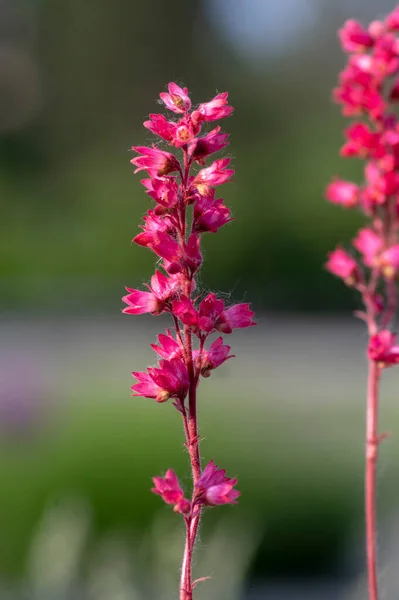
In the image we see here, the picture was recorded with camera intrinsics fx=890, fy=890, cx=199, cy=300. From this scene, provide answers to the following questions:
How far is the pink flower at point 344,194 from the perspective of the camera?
4.66ft

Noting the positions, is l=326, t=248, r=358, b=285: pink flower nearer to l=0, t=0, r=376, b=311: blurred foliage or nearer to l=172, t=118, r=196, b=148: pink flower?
l=172, t=118, r=196, b=148: pink flower

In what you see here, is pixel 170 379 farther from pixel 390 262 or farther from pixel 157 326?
pixel 157 326

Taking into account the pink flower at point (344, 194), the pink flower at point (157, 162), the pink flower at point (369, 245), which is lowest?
the pink flower at point (157, 162)

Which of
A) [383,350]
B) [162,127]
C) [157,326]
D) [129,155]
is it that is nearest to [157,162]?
[162,127]

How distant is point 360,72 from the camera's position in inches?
54.8

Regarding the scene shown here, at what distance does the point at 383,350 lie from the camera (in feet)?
4.04

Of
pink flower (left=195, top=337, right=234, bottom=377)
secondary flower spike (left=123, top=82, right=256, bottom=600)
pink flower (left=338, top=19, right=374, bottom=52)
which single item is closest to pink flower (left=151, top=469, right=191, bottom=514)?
secondary flower spike (left=123, top=82, right=256, bottom=600)

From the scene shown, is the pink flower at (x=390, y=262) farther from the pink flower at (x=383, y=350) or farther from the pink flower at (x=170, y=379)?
the pink flower at (x=170, y=379)

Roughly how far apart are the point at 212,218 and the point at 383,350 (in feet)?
1.40

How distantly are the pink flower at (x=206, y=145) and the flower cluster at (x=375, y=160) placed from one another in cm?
44

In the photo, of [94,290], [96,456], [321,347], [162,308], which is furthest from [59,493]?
[94,290]

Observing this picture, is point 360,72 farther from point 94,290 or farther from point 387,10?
point 387,10

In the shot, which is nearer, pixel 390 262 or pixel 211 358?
pixel 211 358

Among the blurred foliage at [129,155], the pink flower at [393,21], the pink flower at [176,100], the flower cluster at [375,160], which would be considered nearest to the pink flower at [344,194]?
the flower cluster at [375,160]
